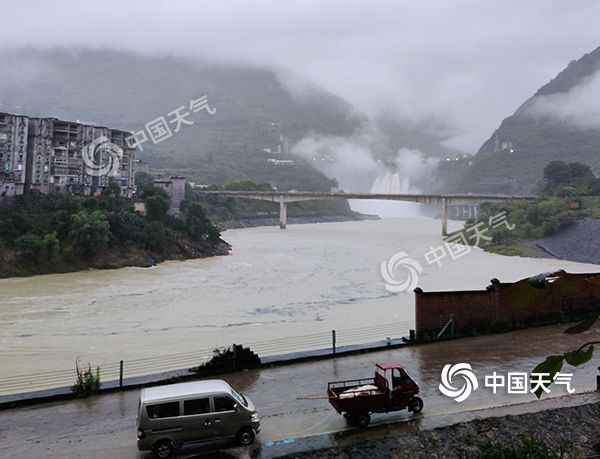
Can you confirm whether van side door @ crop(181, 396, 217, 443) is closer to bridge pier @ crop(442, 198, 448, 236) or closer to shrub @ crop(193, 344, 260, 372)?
shrub @ crop(193, 344, 260, 372)

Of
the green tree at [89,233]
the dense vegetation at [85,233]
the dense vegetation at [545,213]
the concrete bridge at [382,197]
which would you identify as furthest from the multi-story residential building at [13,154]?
the dense vegetation at [545,213]

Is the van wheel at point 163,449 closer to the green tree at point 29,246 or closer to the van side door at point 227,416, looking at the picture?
the van side door at point 227,416

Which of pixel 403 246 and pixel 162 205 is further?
pixel 403 246

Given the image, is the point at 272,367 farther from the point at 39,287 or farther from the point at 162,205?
the point at 162,205

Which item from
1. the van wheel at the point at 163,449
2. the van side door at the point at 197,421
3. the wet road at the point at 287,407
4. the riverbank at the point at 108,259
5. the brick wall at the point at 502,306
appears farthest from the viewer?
the riverbank at the point at 108,259

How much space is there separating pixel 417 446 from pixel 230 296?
56.9 ft

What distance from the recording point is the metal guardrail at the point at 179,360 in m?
11.1

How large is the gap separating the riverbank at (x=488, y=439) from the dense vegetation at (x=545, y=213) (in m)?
39.6

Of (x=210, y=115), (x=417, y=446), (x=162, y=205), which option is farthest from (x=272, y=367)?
(x=210, y=115)

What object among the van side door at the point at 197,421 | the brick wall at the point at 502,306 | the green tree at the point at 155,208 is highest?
the green tree at the point at 155,208

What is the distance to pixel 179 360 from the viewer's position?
1295 cm

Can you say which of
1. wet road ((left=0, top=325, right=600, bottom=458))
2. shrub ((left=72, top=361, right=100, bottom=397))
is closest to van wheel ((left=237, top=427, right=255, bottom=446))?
wet road ((left=0, top=325, right=600, bottom=458))

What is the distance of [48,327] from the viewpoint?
17359mm

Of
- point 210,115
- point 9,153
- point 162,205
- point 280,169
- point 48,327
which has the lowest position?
point 48,327
